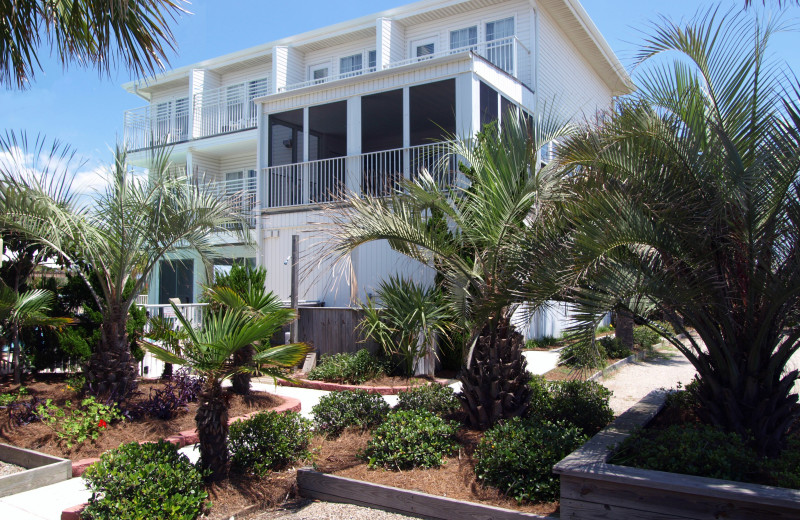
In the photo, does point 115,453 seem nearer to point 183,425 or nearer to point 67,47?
point 183,425

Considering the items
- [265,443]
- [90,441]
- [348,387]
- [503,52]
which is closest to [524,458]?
[265,443]

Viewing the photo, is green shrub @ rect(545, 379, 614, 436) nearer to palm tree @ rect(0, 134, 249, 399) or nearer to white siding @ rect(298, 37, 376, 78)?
palm tree @ rect(0, 134, 249, 399)

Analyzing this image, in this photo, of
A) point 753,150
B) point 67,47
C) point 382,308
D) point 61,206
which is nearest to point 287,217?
point 382,308

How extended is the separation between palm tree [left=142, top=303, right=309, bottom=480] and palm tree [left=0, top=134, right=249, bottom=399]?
2.86 m

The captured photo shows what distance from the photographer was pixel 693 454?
4.12m

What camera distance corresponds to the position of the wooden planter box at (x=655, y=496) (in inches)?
139

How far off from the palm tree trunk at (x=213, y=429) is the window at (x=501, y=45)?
12.7 m

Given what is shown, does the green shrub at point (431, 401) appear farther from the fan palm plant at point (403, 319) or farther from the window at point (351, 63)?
the window at point (351, 63)

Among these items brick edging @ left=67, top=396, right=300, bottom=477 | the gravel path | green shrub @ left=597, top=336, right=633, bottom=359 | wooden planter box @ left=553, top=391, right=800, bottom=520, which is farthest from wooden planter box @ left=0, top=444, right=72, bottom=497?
green shrub @ left=597, top=336, right=633, bottom=359

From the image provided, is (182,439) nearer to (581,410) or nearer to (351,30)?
(581,410)

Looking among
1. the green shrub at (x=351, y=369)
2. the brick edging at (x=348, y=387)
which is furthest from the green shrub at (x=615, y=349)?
the green shrub at (x=351, y=369)

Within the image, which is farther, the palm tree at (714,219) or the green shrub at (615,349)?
the green shrub at (615,349)

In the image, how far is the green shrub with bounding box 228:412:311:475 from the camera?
203 inches

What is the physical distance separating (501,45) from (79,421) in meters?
13.1
